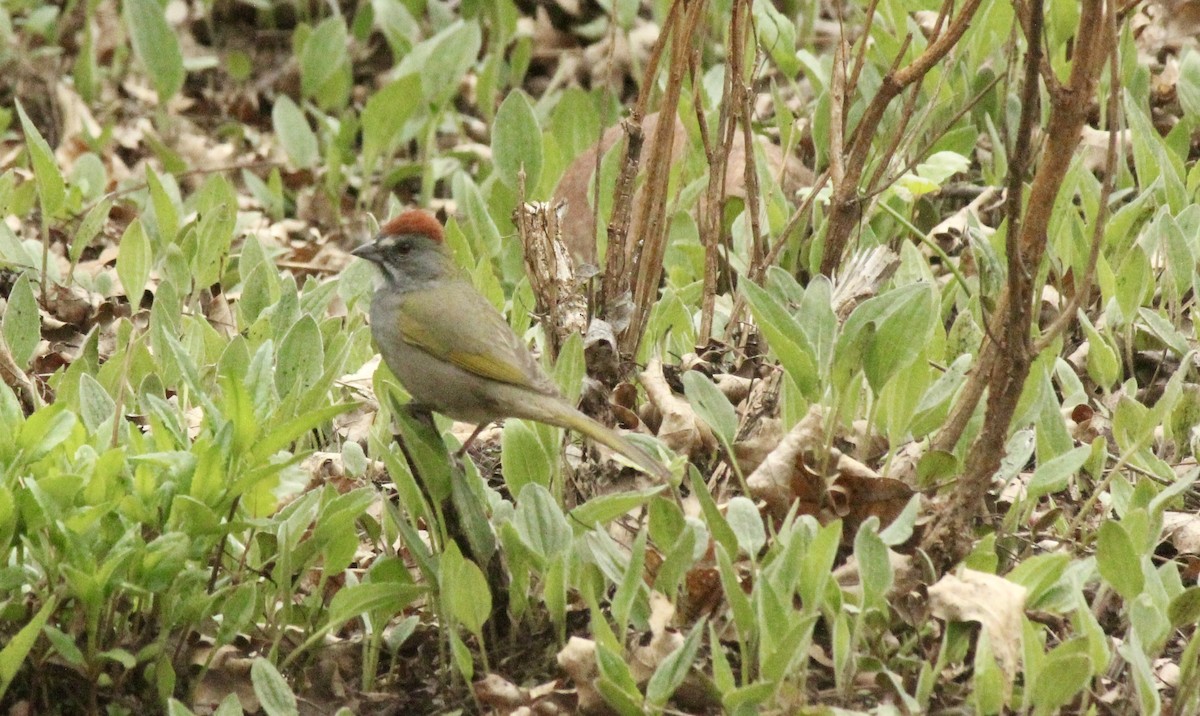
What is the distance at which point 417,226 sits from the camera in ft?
15.7

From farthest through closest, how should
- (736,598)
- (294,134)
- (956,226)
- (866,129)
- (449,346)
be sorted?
(294,134)
(956,226)
(866,129)
(449,346)
(736,598)

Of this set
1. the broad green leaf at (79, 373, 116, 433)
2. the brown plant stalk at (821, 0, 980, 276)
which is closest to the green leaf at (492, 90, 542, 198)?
the brown plant stalk at (821, 0, 980, 276)

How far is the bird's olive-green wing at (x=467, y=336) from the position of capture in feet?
13.7

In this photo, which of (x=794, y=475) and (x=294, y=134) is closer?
(x=794, y=475)

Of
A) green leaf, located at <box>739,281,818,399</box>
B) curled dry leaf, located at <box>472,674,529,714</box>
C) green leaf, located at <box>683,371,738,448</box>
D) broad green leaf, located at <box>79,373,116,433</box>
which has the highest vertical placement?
green leaf, located at <box>739,281,818,399</box>

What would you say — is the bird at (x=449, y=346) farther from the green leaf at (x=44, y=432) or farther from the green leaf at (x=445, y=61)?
the green leaf at (x=445, y=61)

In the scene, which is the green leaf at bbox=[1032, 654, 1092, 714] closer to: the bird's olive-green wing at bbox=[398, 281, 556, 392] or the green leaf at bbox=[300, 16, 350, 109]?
the bird's olive-green wing at bbox=[398, 281, 556, 392]

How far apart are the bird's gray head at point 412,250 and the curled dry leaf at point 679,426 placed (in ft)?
2.60

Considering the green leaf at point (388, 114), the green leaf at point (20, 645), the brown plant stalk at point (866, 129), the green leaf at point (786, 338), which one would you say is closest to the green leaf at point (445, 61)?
the green leaf at point (388, 114)

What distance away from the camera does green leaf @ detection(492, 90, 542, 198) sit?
234 inches

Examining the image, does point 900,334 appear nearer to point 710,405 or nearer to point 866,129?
point 710,405

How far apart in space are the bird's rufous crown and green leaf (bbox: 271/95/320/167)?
10.3 ft

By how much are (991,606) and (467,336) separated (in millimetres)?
1687

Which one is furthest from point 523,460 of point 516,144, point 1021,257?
point 516,144
